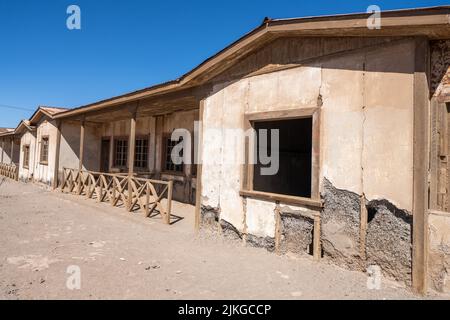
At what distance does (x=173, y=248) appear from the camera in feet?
17.4

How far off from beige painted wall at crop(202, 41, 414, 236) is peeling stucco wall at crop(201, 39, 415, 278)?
1 centimetres

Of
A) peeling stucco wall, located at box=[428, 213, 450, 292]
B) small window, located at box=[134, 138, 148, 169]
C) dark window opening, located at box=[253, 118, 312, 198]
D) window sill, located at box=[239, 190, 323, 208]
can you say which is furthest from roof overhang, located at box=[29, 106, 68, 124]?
peeling stucco wall, located at box=[428, 213, 450, 292]

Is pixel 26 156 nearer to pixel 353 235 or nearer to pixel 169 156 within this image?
pixel 169 156

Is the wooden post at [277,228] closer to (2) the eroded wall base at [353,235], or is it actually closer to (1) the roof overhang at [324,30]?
(2) the eroded wall base at [353,235]

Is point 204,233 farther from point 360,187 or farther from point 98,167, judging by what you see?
point 98,167

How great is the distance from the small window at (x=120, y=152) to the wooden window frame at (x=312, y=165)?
8632 mm

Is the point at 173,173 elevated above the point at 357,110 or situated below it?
below

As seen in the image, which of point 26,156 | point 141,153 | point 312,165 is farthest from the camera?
point 26,156

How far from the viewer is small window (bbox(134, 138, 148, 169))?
11.7 m

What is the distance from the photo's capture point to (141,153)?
1185cm

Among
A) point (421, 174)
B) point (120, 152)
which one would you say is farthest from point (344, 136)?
point (120, 152)

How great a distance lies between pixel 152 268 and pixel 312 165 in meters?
2.75

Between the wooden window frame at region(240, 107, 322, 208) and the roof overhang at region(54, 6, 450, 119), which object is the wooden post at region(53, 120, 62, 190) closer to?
the roof overhang at region(54, 6, 450, 119)

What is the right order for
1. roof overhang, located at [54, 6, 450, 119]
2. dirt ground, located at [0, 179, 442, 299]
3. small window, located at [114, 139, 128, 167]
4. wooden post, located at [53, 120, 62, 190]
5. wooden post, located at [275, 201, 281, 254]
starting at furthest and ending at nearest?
small window, located at [114, 139, 128, 167] < wooden post, located at [53, 120, 62, 190] < wooden post, located at [275, 201, 281, 254] < dirt ground, located at [0, 179, 442, 299] < roof overhang, located at [54, 6, 450, 119]
